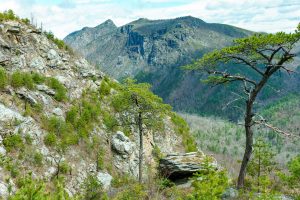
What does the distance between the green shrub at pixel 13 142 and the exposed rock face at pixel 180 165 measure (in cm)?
1241

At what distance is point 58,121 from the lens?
30281mm

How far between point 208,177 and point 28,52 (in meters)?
26.6

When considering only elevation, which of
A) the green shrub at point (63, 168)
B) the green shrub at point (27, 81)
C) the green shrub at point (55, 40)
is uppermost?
the green shrub at point (55, 40)

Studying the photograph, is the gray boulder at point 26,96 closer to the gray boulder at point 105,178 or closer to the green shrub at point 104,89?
the gray boulder at point 105,178

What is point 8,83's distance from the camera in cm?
3005

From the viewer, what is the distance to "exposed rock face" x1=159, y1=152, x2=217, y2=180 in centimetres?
2889

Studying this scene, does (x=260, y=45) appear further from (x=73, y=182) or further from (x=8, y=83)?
(x=8, y=83)

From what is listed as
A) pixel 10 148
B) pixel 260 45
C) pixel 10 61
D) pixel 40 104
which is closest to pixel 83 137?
pixel 40 104

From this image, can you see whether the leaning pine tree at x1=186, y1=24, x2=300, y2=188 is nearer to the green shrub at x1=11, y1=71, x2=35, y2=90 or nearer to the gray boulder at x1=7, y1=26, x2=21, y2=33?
the green shrub at x1=11, y1=71, x2=35, y2=90

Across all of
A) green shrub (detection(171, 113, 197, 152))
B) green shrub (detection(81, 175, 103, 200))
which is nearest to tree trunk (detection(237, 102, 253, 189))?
green shrub (detection(81, 175, 103, 200))

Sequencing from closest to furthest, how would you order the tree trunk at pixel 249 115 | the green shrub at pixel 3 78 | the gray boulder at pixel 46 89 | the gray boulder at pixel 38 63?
the tree trunk at pixel 249 115
the green shrub at pixel 3 78
the gray boulder at pixel 46 89
the gray boulder at pixel 38 63

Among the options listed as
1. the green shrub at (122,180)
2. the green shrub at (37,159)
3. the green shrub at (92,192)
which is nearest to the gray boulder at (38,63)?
the green shrub at (37,159)

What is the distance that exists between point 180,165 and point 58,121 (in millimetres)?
11593

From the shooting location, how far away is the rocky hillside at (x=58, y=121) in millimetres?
26203
